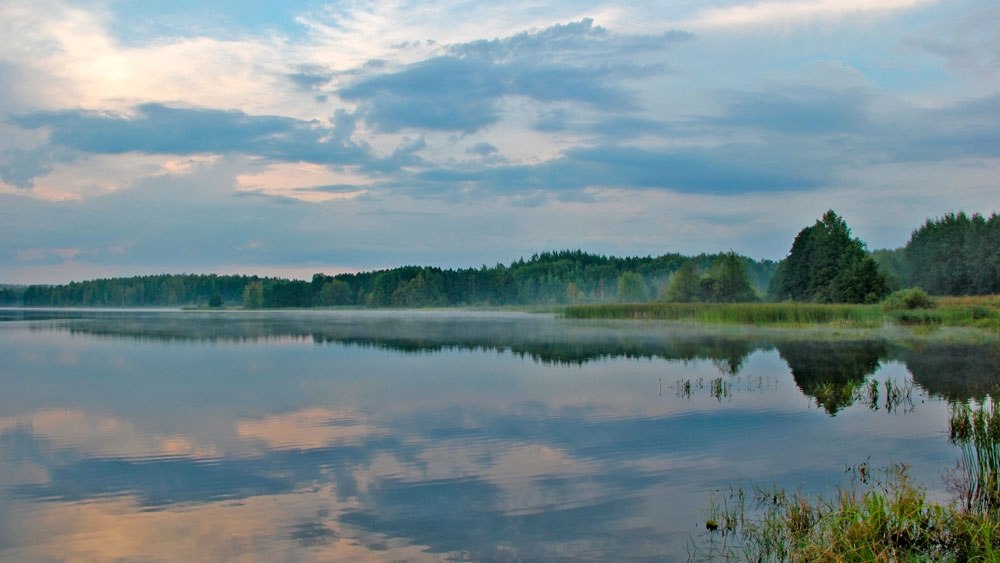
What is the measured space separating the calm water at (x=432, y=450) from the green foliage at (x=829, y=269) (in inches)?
1655

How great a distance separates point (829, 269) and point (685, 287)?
24.0 meters

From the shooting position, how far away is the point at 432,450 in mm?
13703

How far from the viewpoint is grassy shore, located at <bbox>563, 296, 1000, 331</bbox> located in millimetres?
48125

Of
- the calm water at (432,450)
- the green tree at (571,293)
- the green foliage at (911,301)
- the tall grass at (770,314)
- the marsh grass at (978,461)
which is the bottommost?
the calm water at (432,450)

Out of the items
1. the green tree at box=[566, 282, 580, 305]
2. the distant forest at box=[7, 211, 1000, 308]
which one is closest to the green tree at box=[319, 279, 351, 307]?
the distant forest at box=[7, 211, 1000, 308]

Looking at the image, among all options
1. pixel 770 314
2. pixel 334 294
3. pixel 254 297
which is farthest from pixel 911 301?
pixel 254 297

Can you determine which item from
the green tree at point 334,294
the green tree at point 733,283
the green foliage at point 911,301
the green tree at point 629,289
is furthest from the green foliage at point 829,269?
the green tree at point 334,294

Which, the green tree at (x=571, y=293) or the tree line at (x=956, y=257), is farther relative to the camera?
the green tree at (x=571, y=293)

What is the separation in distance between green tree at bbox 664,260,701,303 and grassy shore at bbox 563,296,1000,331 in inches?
960

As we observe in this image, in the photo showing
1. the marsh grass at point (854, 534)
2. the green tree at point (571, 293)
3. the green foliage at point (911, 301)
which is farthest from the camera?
the green tree at point (571, 293)

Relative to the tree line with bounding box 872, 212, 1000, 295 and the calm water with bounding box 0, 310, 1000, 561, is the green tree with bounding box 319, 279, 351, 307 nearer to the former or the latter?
the tree line with bounding box 872, 212, 1000, 295

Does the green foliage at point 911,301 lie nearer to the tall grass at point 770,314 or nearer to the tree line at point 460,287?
the tall grass at point 770,314

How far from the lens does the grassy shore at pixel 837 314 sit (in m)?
48.1

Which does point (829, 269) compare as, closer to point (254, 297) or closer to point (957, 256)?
point (957, 256)
